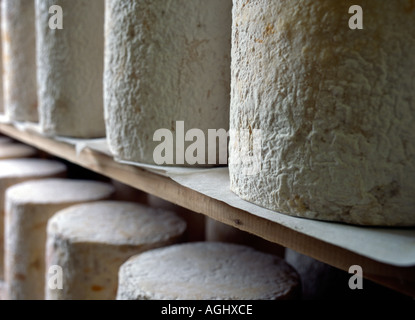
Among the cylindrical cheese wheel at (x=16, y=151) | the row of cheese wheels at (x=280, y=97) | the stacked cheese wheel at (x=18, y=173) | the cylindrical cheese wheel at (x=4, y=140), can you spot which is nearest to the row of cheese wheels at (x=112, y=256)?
the stacked cheese wheel at (x=18, y=173)

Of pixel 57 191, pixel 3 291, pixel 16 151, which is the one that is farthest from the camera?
pixel 16 151

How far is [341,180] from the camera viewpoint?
0.62 m

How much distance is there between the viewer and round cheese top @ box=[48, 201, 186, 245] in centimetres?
132

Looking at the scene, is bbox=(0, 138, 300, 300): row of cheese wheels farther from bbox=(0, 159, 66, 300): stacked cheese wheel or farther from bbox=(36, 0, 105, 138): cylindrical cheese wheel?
bbox=(36, 0, 105, 138): cylindrical cheese wheel

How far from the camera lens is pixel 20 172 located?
7.17ft

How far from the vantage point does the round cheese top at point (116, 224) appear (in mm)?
1321

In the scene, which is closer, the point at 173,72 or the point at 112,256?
the point at 173,72

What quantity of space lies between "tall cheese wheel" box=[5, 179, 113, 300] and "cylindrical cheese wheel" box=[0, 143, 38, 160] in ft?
2.98

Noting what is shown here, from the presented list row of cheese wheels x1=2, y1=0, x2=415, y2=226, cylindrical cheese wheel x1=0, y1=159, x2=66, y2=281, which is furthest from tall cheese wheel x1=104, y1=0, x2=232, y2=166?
cylindrical cheese wheel x1=0, y1=159, x2=66, y2=281

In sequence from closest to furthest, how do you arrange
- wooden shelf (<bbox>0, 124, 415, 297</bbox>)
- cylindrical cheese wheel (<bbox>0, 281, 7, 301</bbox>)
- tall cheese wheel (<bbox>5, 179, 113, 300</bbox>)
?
wooden shelf (<bbox>0, 124, 415, 297</bbox>) → tall cheese wheel (<bbox>5, 179, 113, 300</bbox>) → cylindrical cheese wheel (<bbox>0, 281, 7, 301</bbox>)

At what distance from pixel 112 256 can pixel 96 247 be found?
51mm

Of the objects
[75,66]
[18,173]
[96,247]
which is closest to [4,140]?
[18,173]

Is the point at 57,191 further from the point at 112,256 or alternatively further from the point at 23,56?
the point at 112,256
